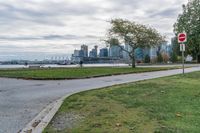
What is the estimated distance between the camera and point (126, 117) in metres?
8.66

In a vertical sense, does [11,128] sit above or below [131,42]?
below

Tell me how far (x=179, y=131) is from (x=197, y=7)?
2180 cm

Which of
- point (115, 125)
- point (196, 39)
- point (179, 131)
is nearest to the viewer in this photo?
point (179, 131)

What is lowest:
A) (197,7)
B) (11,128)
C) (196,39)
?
(11,128)

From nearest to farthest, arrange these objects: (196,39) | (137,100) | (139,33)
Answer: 1. (137,100)
2. (196,39)
3. (139,33)

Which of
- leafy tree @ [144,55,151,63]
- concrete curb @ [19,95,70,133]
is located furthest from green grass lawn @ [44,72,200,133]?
leafy tree @ [144,55,151,63]

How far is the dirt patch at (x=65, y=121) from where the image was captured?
25.9 feet

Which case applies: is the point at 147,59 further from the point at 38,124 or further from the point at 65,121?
the point at 38,124

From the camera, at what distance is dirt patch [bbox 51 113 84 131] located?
7.88 metres

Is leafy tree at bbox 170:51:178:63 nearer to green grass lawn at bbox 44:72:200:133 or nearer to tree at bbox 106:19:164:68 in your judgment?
tree at bbox 106:19:164:68

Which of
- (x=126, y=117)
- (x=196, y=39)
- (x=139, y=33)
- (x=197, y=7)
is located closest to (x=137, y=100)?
(x=126, y=117)

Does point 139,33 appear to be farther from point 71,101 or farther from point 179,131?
point 179,131

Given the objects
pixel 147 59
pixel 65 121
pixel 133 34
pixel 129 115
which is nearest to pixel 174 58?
pixel 147 59

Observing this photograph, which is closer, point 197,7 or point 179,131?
point 179,131
